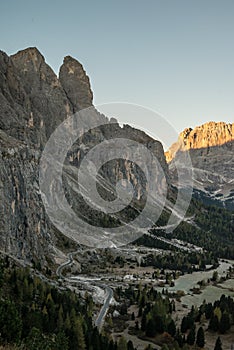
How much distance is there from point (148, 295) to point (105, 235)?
6119cm

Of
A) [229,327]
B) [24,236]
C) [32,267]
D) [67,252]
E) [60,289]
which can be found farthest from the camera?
[67,252]

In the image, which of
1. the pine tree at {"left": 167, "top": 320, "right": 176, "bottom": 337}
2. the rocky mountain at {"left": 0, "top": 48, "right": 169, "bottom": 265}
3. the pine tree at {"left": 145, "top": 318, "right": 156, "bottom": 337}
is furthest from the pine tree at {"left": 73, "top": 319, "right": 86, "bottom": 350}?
the rocky mountain at {"left": 0, "top": 48, "right": 169, "bottom": 265}

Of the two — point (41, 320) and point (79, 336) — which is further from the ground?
point (41, 320)

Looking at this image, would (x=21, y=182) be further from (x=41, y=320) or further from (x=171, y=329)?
(x=41, y=320)

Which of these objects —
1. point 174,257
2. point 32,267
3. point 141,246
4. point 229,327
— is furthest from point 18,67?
point 229,327

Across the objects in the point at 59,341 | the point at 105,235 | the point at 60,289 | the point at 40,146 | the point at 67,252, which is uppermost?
the point at 40,146

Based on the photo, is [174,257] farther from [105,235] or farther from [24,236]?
[24,236]

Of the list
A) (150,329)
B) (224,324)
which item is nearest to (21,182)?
(150,329)

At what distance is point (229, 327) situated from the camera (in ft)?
168

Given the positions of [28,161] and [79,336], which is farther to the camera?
[28,161]

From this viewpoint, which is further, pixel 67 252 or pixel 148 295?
pixel 67 252

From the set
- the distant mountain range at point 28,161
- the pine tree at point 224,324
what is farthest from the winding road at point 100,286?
the pine tree at point 224,324

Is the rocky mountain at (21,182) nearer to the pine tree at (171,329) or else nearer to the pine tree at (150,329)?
the pine tree at (150,329)

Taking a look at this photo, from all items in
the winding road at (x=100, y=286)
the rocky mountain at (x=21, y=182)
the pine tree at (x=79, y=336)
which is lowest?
the pine tree at (x=79, y=336)
